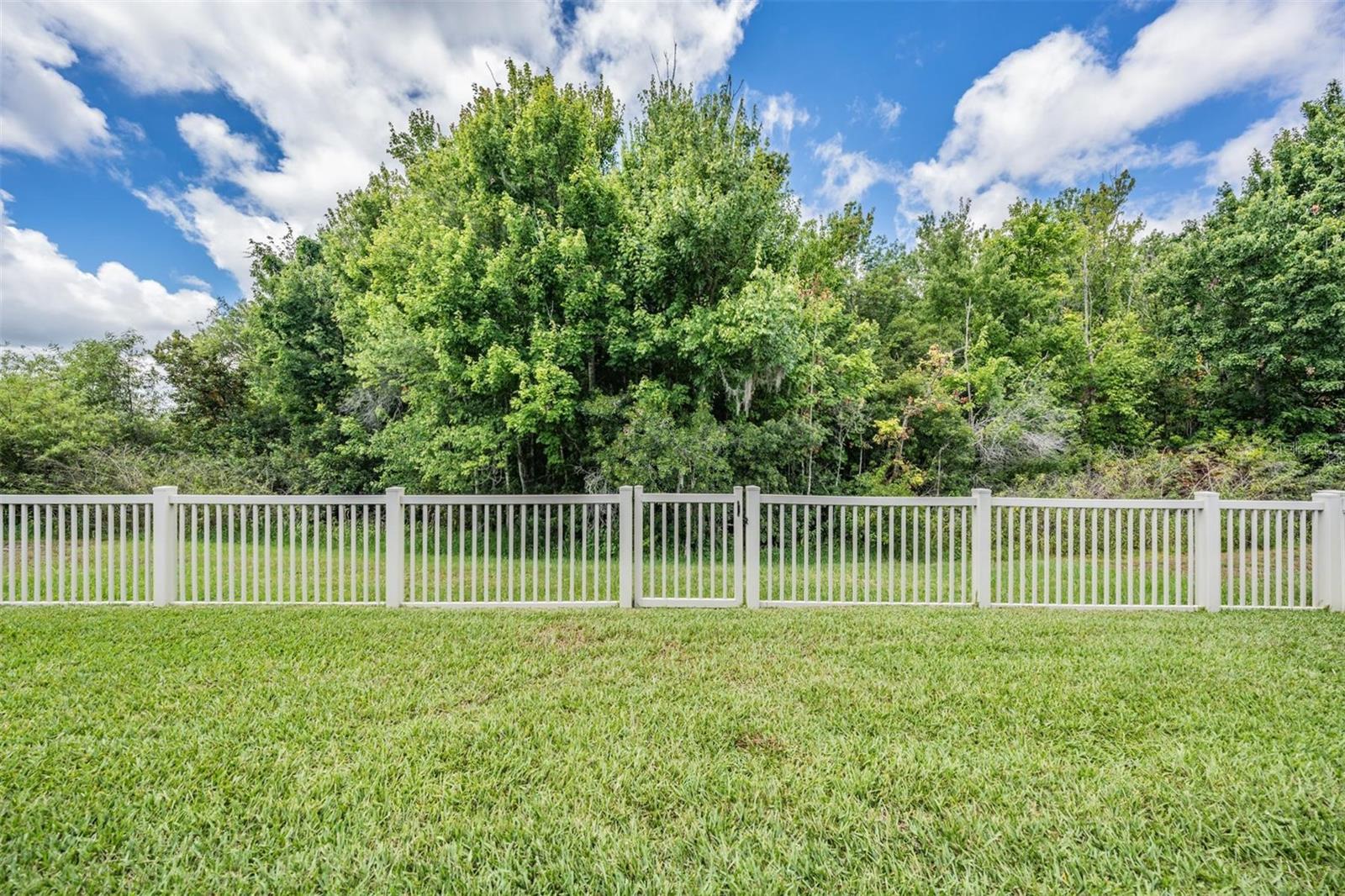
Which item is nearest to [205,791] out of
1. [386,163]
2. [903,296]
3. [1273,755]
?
[1273,755]

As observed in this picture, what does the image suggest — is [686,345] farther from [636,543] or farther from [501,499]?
[501,499]

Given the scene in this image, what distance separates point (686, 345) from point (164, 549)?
5997mm

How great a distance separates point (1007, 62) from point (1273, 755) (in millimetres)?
11604

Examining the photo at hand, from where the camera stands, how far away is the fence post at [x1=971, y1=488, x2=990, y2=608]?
16.0ft

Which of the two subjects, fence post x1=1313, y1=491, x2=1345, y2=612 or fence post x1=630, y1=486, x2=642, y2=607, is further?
fence post x1=630, y1=486, x2=642, y2=607

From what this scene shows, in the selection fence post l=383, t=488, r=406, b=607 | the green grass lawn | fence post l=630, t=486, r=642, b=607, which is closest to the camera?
the green grass lawn

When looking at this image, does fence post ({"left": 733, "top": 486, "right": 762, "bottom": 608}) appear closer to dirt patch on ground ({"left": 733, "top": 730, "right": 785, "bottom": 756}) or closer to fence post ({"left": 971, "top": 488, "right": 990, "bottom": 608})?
fence post ({"left": 971, "top": 488, "right": 990, "bottom": 608})

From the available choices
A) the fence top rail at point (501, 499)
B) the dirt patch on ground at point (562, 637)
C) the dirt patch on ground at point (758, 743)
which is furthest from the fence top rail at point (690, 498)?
the dirt patch on ground at point (758, 743)

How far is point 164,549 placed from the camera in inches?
190

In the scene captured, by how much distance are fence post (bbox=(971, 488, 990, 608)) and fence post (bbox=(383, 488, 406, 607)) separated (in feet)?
16.9

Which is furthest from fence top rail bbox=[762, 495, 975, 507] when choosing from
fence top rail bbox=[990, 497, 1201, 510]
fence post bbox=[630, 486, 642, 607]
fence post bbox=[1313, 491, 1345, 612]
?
fence post bbox=[1313, 491, 1345, 612]

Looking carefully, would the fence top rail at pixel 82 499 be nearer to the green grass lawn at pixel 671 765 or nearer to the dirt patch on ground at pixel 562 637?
the green grass lawn at pixel 671 765

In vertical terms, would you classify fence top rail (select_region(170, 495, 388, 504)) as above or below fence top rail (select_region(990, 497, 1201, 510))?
above

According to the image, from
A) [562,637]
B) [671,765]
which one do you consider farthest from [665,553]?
[671,765]
